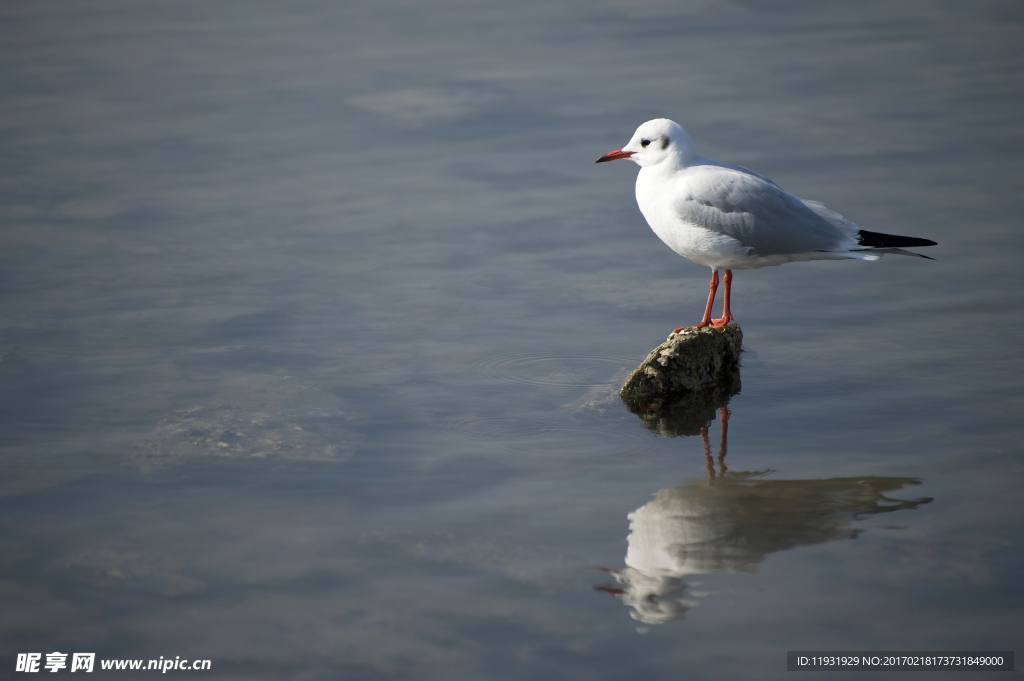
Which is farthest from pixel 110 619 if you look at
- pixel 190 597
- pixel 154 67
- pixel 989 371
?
pixel 154 67

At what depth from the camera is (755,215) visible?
6191mm

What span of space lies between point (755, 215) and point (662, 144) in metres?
0.71

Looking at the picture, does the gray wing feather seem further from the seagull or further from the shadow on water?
the shadow on water

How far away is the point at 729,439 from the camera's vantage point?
585cm

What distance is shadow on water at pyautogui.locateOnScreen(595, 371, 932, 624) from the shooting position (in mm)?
4578

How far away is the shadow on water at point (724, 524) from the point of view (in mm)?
4578

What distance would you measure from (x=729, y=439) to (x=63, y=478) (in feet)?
11.8

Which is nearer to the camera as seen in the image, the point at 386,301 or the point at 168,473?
the point at 168,473

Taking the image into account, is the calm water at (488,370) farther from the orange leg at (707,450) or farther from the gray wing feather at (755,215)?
the gray wing feather at (755,215)

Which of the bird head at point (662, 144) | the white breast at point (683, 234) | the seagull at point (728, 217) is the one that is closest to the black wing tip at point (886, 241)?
the seagull at point (728, 217)

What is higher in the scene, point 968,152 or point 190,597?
point 968,152

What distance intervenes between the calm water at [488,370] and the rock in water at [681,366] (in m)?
0.22

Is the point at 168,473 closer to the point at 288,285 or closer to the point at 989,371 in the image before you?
the point at 288,285

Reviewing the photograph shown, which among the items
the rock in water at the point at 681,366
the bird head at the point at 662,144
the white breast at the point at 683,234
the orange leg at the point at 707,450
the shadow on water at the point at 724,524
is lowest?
the shadow on water at the point at 724,524
